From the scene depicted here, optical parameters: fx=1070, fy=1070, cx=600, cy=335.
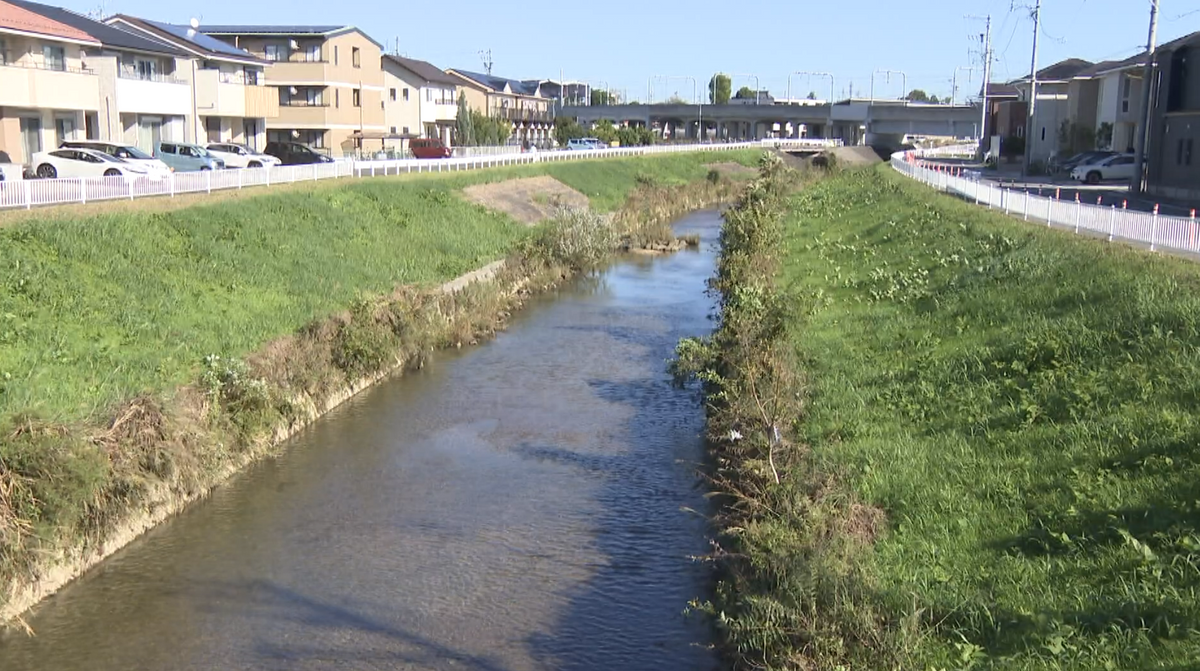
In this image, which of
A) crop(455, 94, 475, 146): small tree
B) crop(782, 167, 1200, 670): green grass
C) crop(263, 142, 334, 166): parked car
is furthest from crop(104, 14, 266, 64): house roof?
crop(782, 167, 1200, 670): green grass

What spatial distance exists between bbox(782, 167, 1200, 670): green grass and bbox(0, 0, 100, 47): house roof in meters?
29.6

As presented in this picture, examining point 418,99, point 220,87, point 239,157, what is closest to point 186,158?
point 239,157

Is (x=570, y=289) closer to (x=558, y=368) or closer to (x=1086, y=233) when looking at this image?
(x=558, y=368)

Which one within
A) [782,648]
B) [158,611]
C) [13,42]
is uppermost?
[13,42]

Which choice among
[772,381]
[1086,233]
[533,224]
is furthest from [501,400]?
[533,224]

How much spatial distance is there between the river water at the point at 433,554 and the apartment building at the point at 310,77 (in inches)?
1750

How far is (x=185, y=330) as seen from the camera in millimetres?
18031

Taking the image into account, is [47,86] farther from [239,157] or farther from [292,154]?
[292,154]

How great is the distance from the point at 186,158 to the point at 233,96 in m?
14.7

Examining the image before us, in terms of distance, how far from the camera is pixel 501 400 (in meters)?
20.4

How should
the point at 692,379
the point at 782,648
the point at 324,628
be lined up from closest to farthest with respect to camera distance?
→ the point at 782,648 → the point at 324,628 → the point at 692,379

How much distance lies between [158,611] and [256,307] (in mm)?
9905

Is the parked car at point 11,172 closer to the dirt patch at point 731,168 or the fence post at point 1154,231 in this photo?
the fence post at point 1154,231

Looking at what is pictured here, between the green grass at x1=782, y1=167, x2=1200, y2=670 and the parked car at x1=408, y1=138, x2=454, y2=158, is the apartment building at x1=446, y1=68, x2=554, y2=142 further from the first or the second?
the green grass at x1=782, y1=167, x2=1200, y2=670
